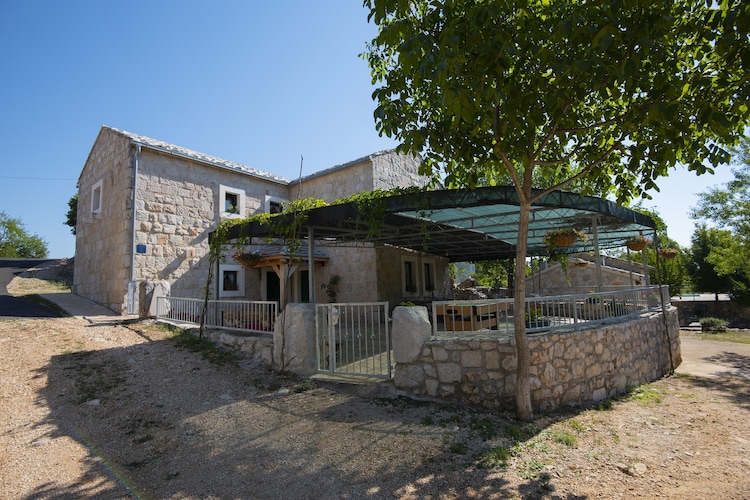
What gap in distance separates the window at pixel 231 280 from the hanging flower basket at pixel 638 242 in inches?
490

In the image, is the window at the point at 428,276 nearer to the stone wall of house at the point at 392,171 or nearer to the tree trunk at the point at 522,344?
the stone wall of house at the point at 392,171

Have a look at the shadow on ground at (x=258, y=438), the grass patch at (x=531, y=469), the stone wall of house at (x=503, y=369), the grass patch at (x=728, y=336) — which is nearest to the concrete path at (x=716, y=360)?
the grass patch at (x=728, y=336)

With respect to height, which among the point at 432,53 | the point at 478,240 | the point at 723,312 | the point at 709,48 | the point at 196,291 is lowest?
the point at 723,312

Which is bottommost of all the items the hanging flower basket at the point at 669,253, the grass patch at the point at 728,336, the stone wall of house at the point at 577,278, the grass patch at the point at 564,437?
the grass patch at the point at 728,336

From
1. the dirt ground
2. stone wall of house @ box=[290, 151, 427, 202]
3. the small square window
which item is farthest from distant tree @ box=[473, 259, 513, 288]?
the dirt ground

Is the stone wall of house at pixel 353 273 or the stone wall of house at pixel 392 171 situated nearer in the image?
the stone wall of house at pixel 353 273

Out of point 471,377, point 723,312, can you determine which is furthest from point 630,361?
point 723,312

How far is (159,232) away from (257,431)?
1031cm

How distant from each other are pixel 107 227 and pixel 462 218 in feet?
39.9

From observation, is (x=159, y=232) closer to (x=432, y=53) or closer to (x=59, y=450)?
(x=59, y=450)

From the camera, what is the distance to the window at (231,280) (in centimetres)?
1402

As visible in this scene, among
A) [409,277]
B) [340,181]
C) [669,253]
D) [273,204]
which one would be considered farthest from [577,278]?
[273,204]

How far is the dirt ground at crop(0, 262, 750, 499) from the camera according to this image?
Result: 3301 millimetres

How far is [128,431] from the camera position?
448 centimetres
